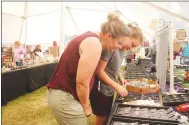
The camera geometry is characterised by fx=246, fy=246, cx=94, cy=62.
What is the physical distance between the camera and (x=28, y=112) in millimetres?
4121

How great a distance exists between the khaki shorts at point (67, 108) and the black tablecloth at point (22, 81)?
10.2 ft

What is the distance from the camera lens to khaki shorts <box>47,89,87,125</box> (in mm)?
1274

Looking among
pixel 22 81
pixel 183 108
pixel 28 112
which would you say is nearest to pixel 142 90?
pixel 183 108

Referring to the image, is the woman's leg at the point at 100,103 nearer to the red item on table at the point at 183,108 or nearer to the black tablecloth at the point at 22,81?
the red item on table at the point at 183,108

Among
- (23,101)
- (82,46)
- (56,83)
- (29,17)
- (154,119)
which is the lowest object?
(23,101)

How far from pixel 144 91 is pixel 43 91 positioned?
4028mm

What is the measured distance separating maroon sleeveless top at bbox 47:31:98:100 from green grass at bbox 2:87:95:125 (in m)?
2.23

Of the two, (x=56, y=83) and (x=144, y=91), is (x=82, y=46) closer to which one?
(x=56, y=83)

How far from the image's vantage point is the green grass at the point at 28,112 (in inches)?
142

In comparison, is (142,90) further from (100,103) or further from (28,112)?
(28,112)

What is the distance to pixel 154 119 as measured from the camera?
1281 millimetres

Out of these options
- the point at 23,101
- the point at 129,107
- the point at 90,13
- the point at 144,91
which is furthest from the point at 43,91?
the point at 90,13

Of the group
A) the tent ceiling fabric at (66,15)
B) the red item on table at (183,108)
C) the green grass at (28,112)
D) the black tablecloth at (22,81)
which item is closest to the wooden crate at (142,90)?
the red item on table at (183,108)

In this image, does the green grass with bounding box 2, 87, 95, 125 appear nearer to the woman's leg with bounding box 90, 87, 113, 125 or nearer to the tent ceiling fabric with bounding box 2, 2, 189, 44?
the woman's leg with bounding box 90, 87, 113, 125
